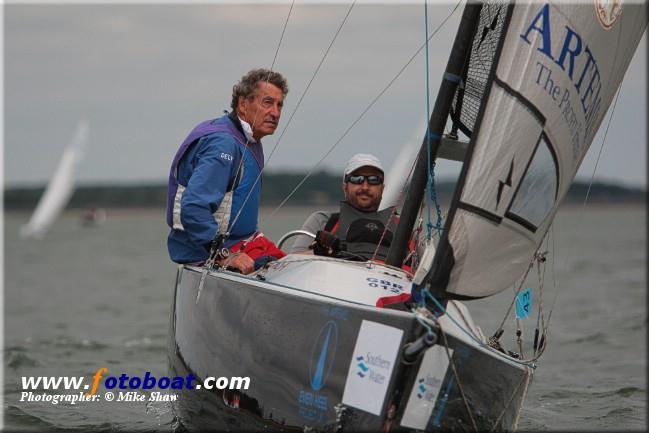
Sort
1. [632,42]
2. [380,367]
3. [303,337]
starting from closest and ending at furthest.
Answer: [380,367], [303,337], [632,42]

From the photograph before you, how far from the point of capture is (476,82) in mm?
4113

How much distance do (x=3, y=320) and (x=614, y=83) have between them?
8417mm

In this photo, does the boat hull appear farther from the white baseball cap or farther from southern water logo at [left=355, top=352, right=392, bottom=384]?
the white baseball cap

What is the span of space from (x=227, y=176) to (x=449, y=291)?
118 cm

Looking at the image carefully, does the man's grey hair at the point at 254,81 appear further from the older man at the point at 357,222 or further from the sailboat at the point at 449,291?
the sailboat at the point at 449,291

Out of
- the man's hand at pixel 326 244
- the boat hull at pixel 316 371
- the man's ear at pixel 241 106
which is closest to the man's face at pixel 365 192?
the man's hand at pixel 326 244

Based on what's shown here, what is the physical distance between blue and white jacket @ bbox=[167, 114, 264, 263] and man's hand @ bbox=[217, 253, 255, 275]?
0.34 ft

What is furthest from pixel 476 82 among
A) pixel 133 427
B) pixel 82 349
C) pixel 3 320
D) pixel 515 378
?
pixel 3 320

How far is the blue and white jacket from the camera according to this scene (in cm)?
390

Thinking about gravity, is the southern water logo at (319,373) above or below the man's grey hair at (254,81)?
below

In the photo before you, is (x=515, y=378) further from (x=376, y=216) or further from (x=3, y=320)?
(x=3, y=320)

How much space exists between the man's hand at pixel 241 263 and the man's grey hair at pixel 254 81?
0.73 m

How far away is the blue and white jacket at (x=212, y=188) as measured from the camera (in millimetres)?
3902
